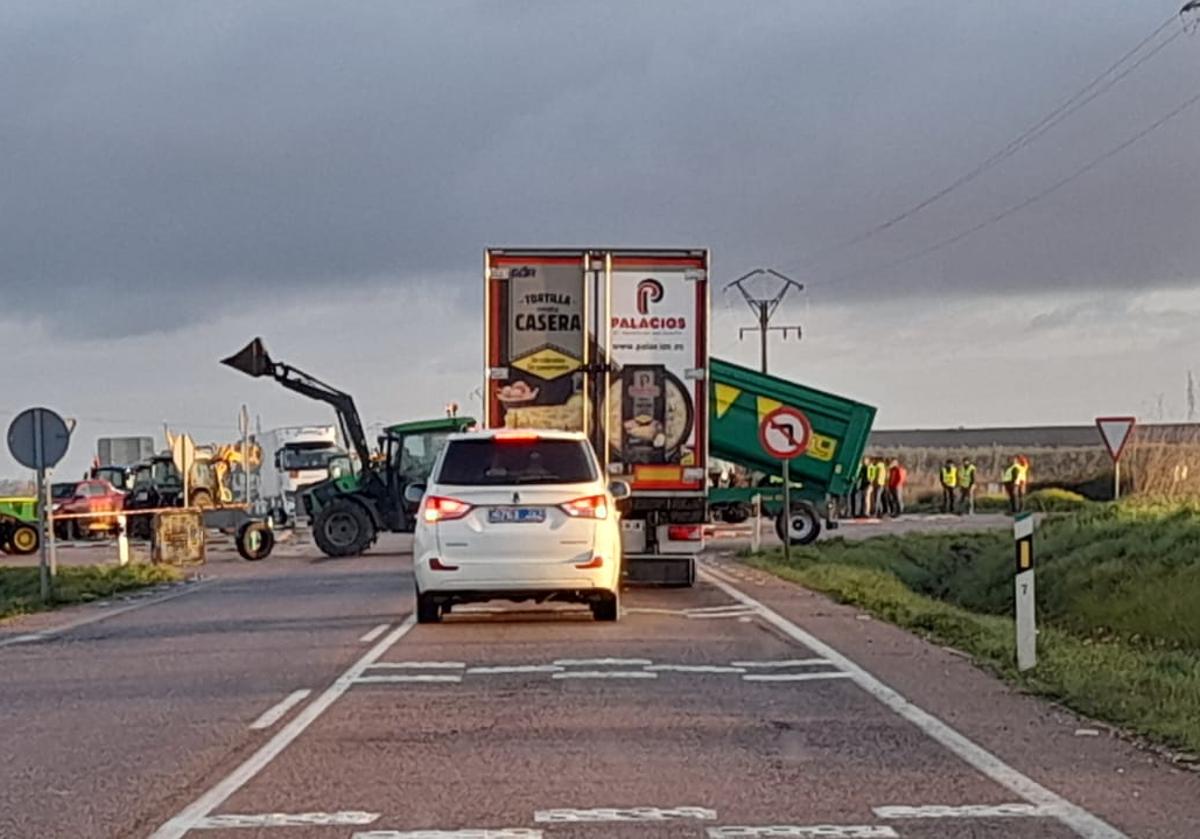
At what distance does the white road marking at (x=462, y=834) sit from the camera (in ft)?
27.6

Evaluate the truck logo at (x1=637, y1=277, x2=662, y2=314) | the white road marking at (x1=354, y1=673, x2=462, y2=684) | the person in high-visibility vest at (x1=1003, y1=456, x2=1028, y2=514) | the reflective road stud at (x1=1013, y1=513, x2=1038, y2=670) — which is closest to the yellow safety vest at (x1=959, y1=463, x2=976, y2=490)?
the person in high-visibility vest at (x1=1003, y1=456, x2=1028, y2=514)

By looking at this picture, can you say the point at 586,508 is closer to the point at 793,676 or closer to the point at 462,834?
the point at 793,676

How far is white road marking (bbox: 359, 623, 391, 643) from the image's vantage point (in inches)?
707

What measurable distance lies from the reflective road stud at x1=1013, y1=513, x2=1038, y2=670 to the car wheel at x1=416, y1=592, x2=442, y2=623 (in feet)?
20.0

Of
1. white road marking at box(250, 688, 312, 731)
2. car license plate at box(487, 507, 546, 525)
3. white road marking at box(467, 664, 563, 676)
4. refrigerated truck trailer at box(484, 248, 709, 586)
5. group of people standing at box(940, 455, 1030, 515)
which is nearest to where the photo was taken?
white road marking at box(250, 688, 312, 731)

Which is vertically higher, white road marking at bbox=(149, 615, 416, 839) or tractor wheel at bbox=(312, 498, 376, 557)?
tractor wheel at bbox=(312, 498, 376, 557)

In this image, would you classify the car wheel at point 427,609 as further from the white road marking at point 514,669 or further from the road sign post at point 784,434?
the road sign post at point 784,434

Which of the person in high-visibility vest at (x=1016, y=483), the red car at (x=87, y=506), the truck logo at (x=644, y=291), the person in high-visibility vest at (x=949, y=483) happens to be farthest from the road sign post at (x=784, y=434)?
the person in high-visibility vest at (x=949, y=483)

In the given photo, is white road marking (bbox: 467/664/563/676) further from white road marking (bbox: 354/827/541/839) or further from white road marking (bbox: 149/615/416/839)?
white road marking (bbox: 354/827/541/839)

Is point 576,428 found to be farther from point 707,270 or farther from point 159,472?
point 159,472

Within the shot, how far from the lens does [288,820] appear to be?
8875 mm

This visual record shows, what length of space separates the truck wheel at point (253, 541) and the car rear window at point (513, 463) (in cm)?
1994

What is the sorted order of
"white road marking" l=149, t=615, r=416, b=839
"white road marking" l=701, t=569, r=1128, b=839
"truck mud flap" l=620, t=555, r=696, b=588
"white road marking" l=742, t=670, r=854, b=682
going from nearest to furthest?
1. "white road marking" l=701, t=569, r=1128, b=839
2. "white road marking" l=149, t=615, r=416, b=839
3. "white road marking" l=742, t=670, r=854, b=682
4. "truck mud flap" l=620, t=555, r=696, b=588

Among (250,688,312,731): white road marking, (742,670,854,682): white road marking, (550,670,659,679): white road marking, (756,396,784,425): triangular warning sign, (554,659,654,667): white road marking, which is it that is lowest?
(250,688,312,731): white road marking
